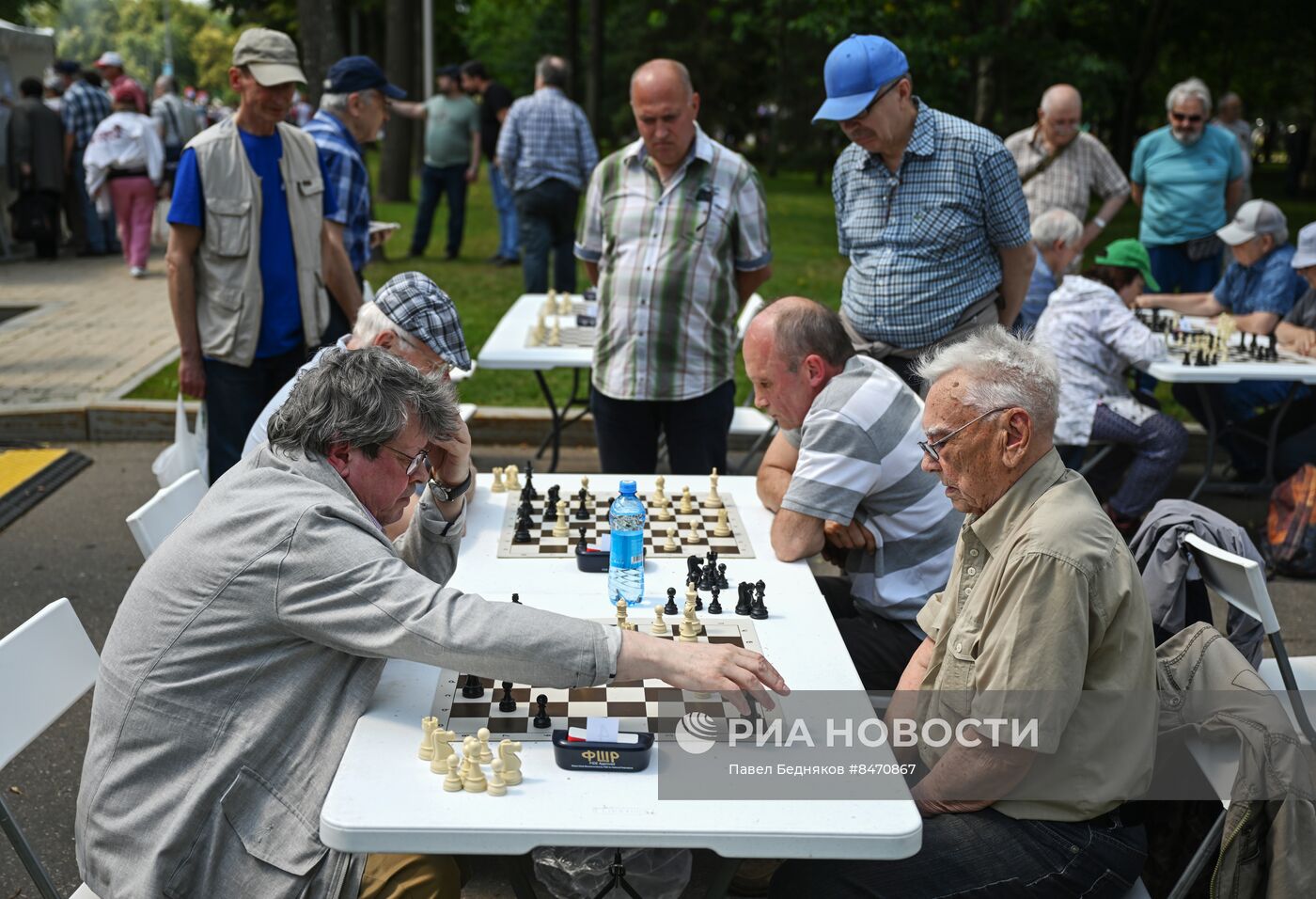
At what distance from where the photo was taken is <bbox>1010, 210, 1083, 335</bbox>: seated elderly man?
6703 mm

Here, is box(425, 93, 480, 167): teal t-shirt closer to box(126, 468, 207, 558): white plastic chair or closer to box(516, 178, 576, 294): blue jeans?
box(516, 178, 576, 294): blue jeans

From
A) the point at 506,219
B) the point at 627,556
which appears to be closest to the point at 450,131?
Answer: the point at 506,219

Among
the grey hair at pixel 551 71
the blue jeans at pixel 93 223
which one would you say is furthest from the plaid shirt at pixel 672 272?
the blue jeans at pixel 93 223

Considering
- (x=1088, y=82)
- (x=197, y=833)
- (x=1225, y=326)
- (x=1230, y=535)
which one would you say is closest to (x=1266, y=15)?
(x=1088, y=82)

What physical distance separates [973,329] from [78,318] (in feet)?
27.7

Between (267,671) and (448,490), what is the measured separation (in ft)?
3.55

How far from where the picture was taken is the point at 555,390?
8.59 m

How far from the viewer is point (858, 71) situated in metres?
4.48

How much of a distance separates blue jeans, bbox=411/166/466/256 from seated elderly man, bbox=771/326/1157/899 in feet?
38.0

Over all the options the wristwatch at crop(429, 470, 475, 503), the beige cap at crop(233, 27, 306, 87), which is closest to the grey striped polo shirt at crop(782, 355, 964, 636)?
the wristwatch at crop(429, 470, 475, 503)

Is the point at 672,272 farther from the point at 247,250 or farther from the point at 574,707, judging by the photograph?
the point at 574,707

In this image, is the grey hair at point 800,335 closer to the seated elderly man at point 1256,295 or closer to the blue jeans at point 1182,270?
the seated elderly man at point 1256,295

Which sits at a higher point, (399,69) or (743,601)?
(399,69)

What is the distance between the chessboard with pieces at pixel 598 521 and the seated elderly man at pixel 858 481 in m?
0.24
